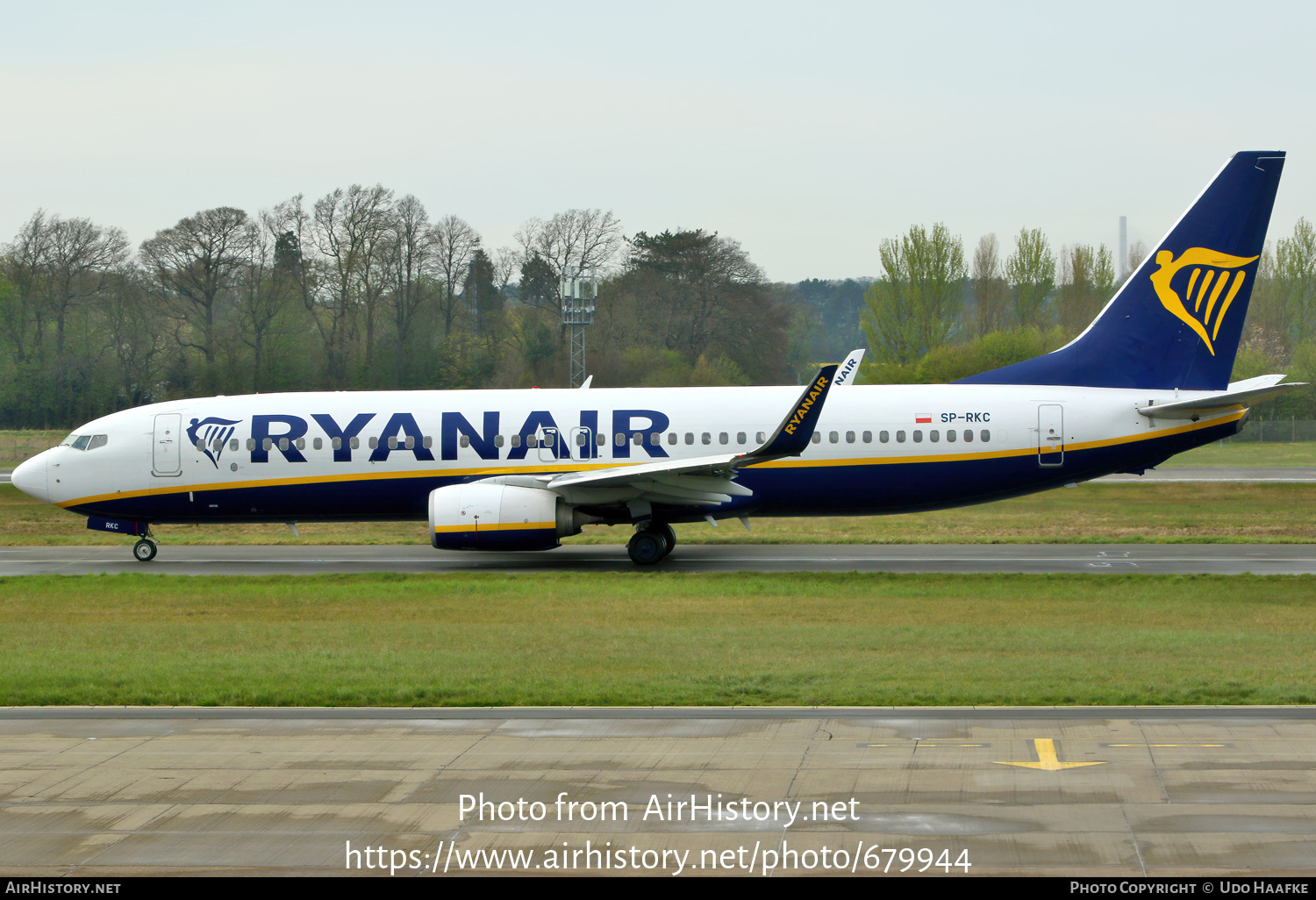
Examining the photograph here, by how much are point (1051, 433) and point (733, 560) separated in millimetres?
7189

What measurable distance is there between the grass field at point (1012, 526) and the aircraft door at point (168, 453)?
11.7 feet

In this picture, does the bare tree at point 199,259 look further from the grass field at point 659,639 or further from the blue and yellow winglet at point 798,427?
the blue and yellow winglet at point 798,427

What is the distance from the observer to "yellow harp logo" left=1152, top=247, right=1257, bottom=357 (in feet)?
83.8

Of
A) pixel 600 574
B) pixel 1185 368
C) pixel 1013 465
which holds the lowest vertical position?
pixel 600 574

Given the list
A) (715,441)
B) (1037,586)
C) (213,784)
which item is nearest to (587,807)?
(213,784)

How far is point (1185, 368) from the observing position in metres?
25.8

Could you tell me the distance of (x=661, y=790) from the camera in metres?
8.75

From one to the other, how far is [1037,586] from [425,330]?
46714mm

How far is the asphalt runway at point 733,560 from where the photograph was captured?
80.7ft

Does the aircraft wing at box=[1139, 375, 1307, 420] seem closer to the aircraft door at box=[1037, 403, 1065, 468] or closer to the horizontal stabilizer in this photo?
the aircraft door at box=[1037, 403, 1065, 468]

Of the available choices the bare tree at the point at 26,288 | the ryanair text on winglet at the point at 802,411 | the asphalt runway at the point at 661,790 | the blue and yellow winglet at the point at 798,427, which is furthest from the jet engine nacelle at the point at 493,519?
the bare tree at the point at 26,288

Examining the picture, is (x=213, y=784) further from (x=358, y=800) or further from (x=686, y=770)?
(x=686, y=770)

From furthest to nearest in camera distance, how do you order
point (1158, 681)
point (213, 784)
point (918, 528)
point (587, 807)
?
point (918, 528) → point (1158, 681) → point (213, 784) → point (587, 807)

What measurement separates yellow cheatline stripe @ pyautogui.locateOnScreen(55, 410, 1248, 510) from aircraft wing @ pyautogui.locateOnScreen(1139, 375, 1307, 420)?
279mm
